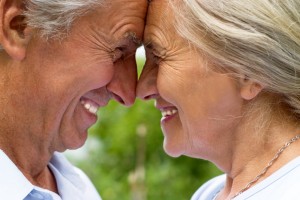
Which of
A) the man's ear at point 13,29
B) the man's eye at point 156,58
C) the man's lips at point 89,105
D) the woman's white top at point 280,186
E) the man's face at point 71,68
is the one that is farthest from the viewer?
the man's lips at point 89,105

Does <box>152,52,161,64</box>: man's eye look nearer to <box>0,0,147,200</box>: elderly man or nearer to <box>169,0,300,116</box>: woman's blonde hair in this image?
<box>0,0,147,200</box>: elderly man

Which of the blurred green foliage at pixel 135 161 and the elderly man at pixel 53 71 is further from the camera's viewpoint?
the blurred green foliage at pixel 135 161

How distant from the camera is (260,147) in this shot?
8.84ft

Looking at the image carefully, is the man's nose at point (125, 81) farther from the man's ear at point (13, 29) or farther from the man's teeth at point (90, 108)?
the man's ear at point (13, 29)

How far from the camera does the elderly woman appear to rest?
259 cm

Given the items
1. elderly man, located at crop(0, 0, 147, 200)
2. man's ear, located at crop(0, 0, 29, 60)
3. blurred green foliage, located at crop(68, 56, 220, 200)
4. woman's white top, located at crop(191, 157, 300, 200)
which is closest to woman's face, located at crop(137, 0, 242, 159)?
elderly man, located at crop(0, 0, 147, 200)

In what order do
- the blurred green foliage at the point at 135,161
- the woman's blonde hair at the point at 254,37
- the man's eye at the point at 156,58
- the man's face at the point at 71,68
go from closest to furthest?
the woman's blonde hair at the point at 254,37 → the man's face at the point at 71,68 → the man's eye at the point at 156,58 → the blurred green foliage at the point at 135,161

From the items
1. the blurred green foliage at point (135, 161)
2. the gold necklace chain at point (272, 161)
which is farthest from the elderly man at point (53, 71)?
the blurred green foliage at point (135, 161)

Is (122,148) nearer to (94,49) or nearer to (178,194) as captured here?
(178,194)

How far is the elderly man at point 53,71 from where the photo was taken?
2.75 metres

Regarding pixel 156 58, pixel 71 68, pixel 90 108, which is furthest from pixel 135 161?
pixel 71 68

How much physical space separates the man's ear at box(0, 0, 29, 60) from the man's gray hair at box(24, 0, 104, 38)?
0.10 ft

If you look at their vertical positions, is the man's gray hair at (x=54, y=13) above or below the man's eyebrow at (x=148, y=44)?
above

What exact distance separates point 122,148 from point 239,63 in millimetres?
3980
